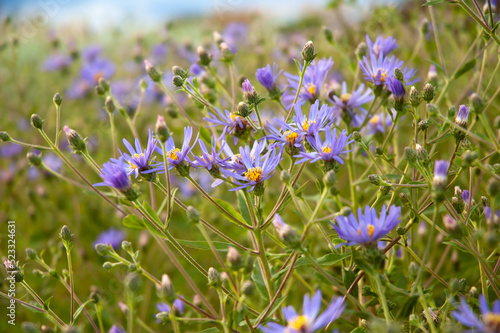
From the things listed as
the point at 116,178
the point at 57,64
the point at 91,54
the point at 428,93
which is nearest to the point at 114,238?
the point at 116,178

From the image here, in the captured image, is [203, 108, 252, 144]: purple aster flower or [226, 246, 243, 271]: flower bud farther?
[203, 108, 252, 144]: purple aster flower

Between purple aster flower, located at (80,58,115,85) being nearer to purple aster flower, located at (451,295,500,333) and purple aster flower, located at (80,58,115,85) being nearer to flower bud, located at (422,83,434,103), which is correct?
flower bud, located at (422,83,434,103)

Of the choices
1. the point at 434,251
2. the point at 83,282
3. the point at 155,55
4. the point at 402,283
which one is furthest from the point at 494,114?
the point at 155,55

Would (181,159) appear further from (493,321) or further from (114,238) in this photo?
(114,238)

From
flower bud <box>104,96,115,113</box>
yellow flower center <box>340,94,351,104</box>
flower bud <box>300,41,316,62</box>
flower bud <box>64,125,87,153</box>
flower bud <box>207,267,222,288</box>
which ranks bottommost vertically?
flower bud <box>207,267,222,288</box>

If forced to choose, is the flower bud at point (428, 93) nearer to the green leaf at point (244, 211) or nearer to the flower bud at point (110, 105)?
the green leaf at point (244, 211)

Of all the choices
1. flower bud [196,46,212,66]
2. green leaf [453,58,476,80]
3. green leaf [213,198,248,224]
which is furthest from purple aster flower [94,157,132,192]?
green leaf [453,58,476,80]

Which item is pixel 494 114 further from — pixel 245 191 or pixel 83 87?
pixel 83 87
